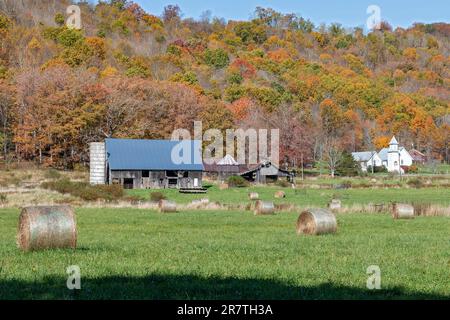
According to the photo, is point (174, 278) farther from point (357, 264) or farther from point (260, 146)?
point (260, 146)

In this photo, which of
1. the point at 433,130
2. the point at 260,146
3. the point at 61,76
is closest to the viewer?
the point at 61,76

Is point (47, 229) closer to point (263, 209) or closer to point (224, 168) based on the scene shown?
point (263, 209)

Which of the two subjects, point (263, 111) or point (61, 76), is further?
point (263, 111)

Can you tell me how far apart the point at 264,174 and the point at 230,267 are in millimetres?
78301

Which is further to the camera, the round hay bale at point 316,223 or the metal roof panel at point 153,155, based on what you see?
the metal roof panel at point 153,155

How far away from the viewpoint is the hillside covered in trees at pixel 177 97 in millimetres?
87688

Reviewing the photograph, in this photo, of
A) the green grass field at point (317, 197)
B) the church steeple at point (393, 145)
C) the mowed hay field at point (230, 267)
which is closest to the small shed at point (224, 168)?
the green grass field at point (317, 197)

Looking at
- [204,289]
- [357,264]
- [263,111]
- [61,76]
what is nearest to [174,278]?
[204,289]

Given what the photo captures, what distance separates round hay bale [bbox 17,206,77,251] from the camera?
14906mm

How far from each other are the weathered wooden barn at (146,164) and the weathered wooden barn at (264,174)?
14.7m

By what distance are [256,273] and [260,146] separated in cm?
9726

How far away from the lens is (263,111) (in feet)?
428

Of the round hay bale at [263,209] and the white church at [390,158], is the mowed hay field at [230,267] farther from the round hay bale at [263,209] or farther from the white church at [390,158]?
the white church at [390,158]

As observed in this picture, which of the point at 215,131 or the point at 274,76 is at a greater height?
the point at 274,76
